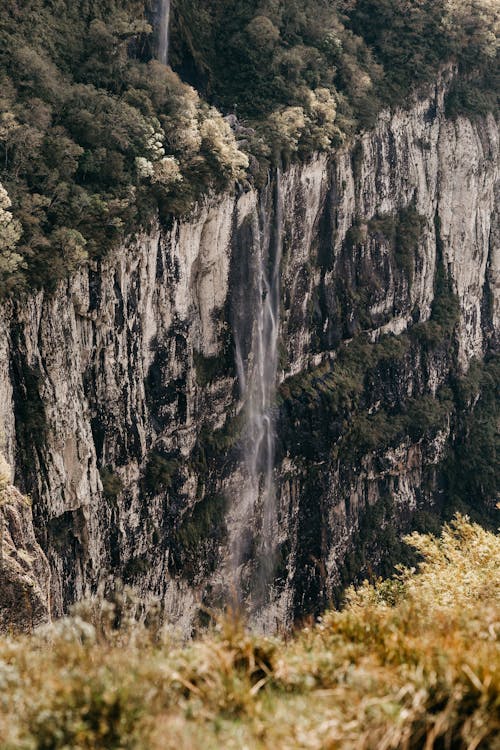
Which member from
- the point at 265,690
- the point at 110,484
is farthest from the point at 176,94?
the point at 265,690

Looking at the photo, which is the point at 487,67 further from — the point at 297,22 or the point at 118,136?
the point at 118,136

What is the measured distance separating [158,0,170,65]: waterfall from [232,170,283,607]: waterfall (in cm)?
631

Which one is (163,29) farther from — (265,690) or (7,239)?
(265,690)

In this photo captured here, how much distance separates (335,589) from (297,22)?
795 inches

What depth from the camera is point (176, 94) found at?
68.4 feet

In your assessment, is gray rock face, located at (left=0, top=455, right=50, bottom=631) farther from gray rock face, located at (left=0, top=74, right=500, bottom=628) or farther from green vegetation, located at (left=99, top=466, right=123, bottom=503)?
green vegetation, located at (left=99, top=466, right=123, bottom=503)

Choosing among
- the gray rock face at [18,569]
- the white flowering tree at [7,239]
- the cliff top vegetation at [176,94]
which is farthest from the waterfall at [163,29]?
the gray rock face at [18,569]

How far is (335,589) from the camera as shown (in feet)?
91.8

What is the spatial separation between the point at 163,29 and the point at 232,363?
1135 centimetres

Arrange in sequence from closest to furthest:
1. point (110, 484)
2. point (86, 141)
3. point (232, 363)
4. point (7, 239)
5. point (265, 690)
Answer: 1. point (265, 690)
2. point (7, 239)
3. point (86, 141)
4. point (110, 484)
5. point (232, 363)

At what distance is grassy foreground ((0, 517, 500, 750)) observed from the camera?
17.7 ft

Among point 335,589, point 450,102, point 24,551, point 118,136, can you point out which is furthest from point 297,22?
point 24,551

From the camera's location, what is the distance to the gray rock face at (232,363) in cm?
1709

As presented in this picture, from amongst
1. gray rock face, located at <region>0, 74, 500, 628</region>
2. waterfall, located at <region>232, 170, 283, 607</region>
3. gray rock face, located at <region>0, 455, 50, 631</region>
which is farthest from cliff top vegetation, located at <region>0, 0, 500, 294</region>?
gray rock face, located at <region>0, 455, 50, 631</region>
